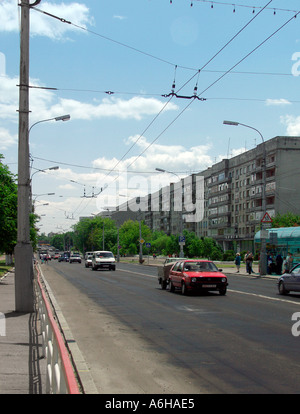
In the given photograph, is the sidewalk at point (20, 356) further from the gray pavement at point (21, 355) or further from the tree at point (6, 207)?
the tree at point (6, 207)

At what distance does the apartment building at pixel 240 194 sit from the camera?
8362cm

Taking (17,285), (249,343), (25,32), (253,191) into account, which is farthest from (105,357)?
(253,191)

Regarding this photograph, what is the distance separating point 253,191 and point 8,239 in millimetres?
65566

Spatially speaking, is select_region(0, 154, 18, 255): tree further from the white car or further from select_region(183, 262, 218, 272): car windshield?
the white car

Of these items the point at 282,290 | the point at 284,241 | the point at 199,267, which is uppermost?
the point at 284,241

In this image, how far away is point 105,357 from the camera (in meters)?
8.57

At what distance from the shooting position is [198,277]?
1984 centimetres

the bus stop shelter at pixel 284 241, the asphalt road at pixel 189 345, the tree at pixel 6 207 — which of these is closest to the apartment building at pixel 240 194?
the bus stop shelter at pixel 284 241

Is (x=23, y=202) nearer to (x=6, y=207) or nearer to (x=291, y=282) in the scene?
(x=291, y=282)

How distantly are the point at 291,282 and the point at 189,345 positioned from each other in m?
11.2

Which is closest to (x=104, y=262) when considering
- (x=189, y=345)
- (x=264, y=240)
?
(x=264, y=240)

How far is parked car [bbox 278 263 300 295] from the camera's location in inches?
764

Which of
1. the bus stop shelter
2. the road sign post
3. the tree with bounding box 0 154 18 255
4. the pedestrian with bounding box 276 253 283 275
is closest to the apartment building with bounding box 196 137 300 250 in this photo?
the bus stop shelter
